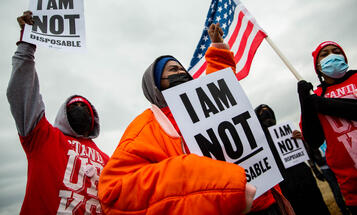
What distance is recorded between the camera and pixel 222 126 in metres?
1.45

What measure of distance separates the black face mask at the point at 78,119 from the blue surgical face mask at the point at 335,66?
3.29m

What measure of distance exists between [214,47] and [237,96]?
37.2 inches

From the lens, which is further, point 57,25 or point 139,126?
point 57,25

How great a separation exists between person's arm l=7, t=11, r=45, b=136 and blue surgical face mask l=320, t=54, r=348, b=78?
3458mm

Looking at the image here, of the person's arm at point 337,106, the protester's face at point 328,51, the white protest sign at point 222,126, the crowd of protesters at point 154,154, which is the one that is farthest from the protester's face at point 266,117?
the white protest sign at point 222,126

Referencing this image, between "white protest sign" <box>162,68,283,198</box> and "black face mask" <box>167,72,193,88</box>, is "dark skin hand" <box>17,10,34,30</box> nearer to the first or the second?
"black face mask" <box>167,72,193,88</box>

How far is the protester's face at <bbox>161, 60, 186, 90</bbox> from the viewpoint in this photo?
1899mm

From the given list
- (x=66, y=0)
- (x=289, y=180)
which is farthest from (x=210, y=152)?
(x=289, y=180)

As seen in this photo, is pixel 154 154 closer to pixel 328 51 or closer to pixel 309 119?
pixel 309 119

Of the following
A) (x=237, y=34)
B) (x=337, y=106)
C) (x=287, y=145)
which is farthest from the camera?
(x=287, y=145)

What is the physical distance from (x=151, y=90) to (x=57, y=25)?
1440mm

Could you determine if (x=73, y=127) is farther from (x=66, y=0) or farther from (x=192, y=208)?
(x=192, y=208)

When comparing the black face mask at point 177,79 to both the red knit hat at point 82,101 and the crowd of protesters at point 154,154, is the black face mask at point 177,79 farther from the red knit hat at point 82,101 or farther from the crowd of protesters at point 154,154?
the red knit hat at point 82,101

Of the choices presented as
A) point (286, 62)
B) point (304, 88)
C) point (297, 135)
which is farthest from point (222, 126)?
point (297, 135)
